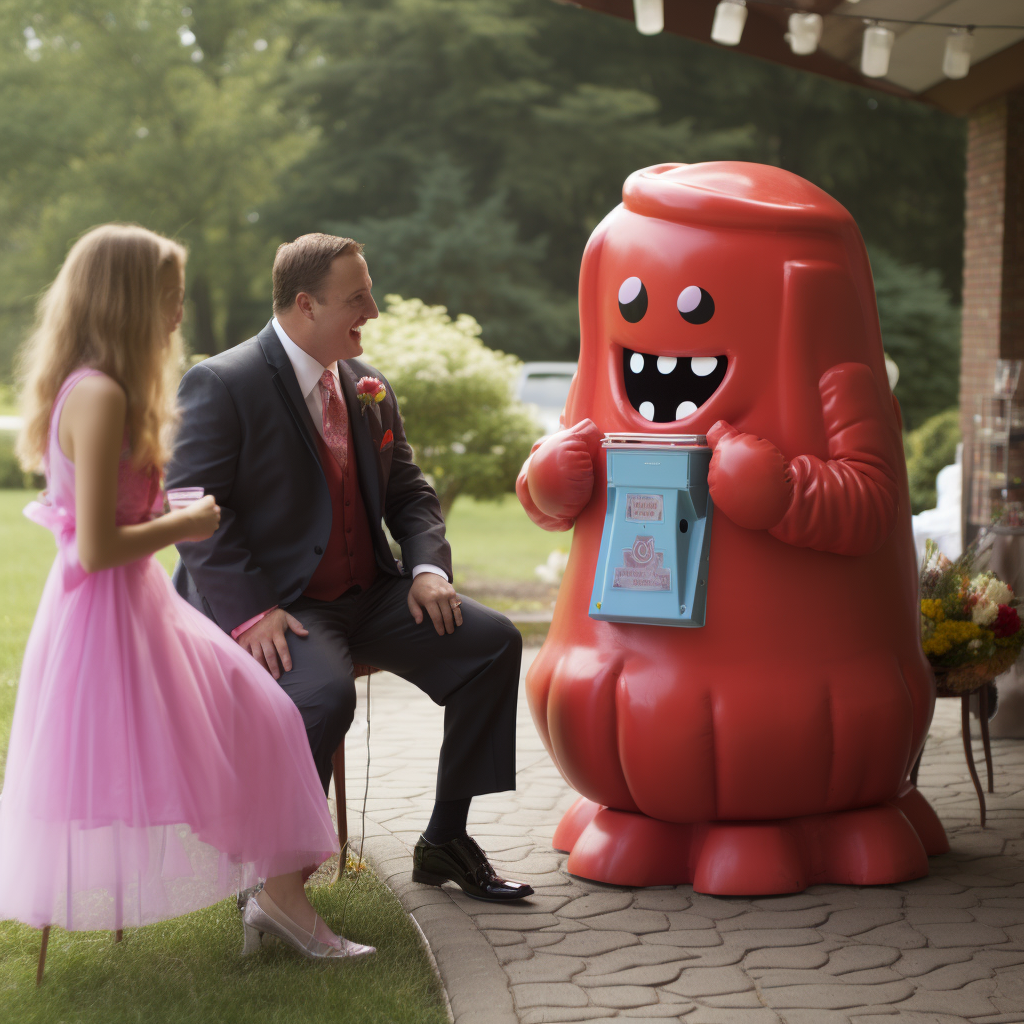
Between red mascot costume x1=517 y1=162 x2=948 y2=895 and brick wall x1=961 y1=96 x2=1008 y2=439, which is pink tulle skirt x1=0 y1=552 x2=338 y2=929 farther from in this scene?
brick wall x1=961 y1=96 x2=1008 y2=439

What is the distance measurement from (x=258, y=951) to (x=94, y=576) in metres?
1.08

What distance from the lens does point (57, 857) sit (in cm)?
275

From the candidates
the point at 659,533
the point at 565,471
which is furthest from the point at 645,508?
the point at 565,471

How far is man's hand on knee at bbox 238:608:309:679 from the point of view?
3.30m

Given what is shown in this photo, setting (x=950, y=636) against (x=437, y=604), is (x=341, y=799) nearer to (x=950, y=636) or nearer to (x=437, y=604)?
(x=437, y=604)

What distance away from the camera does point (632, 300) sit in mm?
3676

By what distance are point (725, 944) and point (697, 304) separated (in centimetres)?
177

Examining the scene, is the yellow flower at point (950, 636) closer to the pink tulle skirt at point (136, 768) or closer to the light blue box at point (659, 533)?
the light blue box at point (659, 533)

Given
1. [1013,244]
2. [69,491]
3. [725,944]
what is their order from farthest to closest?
[1013,244] → [725,944] → [69,491]

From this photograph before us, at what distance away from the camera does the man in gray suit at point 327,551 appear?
339 centimetres

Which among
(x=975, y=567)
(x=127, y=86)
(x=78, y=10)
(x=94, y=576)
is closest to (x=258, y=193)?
(x=127, y=86)

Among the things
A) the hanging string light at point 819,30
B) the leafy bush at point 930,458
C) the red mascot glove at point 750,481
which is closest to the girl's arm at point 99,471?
the red mascot glove at point 750,481

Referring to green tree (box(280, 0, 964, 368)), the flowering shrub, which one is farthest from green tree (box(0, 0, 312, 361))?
the flowering shrub

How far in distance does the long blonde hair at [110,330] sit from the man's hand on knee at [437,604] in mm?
1013
